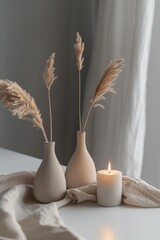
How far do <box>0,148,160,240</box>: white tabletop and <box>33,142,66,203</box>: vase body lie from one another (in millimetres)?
39

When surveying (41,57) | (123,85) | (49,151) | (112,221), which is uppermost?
(41,57)

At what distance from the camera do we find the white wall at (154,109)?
1.87 m

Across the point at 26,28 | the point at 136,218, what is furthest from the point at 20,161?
the point at 26,28

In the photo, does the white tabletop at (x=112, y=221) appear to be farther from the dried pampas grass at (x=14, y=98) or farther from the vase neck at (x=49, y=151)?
the dried pampas grass at (x=14, y=98)

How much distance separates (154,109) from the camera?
74.4 inches

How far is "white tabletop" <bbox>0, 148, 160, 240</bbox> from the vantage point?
868 millimetres

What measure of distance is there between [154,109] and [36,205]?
100 cm

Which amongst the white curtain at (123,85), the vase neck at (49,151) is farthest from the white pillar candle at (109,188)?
the white curtain at (123,85)

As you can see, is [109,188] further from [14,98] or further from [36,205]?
[14,98]

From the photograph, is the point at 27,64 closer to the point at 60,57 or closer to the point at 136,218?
the point at 60,57

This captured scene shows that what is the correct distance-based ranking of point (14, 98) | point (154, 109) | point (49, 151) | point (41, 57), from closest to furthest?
point (14, 98) < point (49, 151) < point (154, 109) < point (41, 57)

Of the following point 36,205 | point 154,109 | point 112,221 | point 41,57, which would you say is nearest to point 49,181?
point 36,205

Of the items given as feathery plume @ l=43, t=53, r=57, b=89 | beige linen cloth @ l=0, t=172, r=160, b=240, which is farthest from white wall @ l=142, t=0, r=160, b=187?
feathery plume @ l=43, t=53, r=57, b=89

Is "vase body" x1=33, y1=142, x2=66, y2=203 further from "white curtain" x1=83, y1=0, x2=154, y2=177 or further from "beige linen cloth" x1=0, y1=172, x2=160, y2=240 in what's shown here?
"white curtain" x1=83, y1=0, x2=154, y2=177
